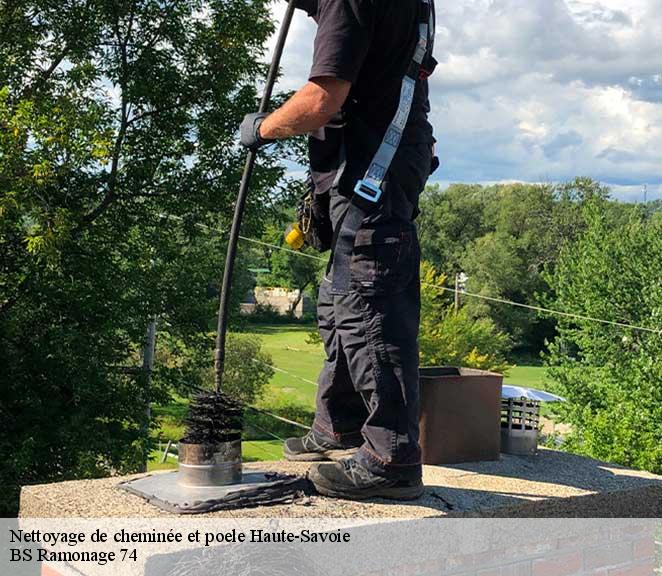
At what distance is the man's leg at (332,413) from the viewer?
11.9 ft

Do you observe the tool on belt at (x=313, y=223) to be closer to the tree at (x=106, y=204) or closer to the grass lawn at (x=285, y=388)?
the tree at (x=106, y=204)

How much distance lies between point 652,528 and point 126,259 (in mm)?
10443

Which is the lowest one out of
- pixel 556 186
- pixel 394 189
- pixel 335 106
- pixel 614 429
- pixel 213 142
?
pixel 614 429

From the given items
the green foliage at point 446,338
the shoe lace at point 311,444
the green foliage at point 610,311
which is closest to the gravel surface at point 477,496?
the shoe lace at point 311,444

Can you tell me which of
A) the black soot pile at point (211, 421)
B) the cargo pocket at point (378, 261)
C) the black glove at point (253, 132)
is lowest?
the black soot pile at point (211, 421)

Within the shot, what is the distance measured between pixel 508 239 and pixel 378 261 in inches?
2116

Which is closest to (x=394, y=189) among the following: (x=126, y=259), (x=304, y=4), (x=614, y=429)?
(x=304, y=4)

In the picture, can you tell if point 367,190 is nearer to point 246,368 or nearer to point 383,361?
point 383,361

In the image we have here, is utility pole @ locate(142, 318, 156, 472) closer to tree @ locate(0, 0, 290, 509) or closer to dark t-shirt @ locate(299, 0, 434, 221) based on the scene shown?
tree @ locate(0, 0, 290, 509)

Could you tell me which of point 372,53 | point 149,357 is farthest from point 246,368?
point 372,53

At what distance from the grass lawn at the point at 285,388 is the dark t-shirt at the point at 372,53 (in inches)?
935

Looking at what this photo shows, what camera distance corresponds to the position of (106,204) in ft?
43.0

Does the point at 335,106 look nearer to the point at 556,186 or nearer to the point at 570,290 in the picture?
the point at 570,290

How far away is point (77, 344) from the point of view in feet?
38.4
